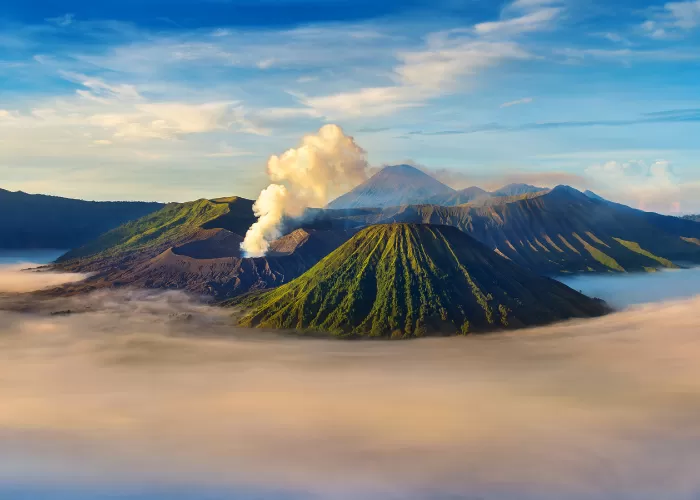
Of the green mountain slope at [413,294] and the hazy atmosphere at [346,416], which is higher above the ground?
the green mountain slope at [413,294]

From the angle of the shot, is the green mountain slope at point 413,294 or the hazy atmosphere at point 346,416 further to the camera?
the green mountain slope at point 413,294

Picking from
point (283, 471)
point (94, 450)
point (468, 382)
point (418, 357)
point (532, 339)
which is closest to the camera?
point (283, 471)

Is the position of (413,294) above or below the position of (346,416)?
above

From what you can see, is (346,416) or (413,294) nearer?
(346,416)

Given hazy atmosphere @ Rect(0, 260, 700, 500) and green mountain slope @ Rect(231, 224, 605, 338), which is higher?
green mountain slope @ Rect(231, 224, 605, 338)

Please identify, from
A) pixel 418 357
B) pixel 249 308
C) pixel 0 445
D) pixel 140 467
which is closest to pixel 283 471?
pixel 140 467

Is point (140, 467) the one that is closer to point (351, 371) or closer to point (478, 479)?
point (478, 479)

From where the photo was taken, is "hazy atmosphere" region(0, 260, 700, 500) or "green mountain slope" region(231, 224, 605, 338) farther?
"green mountain slope" region(231, 224, 605, 338)

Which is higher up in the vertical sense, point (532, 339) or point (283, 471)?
point (532, 339)
